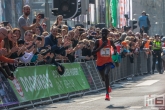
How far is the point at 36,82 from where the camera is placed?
1475cm

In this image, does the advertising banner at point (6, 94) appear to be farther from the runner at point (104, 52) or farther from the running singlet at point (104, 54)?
the running singlet at point (104, 54)

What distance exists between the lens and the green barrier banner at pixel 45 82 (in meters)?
14.0

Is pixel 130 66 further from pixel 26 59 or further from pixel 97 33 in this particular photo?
pixel 26 59

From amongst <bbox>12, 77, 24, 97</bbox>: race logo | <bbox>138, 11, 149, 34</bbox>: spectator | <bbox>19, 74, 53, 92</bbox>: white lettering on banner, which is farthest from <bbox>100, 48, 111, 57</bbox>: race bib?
<bbox>138, 11, 149, 34</bbox>: spectator

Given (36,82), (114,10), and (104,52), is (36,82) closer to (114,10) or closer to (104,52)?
(104,52)

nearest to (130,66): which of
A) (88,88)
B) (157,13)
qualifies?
(88,88)

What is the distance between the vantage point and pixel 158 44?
28719mm

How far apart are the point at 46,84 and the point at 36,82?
62 centimetres

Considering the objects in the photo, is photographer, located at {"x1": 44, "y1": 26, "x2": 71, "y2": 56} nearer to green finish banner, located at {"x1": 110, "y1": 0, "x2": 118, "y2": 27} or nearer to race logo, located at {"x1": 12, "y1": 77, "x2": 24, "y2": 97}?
race logo, located at {"x1": 12, "y1": 77, "x2": 24, "y2": 97}

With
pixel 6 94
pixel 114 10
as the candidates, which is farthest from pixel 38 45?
pixel 114 10

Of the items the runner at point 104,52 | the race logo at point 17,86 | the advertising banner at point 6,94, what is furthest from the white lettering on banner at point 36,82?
the runner at point 104,52

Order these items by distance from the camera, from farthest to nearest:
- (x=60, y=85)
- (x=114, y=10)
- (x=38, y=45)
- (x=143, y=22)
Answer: (x=114, y=10), (x=143, y=22), (x=60, y=85), (x=38, y=45)

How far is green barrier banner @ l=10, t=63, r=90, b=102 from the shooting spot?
13984 mm

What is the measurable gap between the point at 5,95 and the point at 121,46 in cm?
1086
